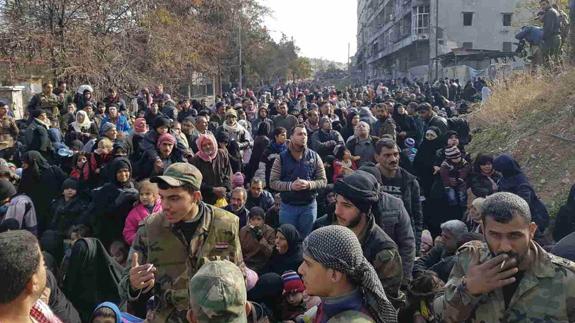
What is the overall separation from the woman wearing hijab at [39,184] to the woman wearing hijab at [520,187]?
5.25 metres

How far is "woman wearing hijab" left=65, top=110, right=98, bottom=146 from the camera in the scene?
9648 millimetres

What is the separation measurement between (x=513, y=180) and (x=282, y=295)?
2.54 meters

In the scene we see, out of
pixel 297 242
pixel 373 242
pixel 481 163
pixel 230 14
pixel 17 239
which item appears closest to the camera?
pixel 17 239

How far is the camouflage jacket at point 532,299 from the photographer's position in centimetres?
231

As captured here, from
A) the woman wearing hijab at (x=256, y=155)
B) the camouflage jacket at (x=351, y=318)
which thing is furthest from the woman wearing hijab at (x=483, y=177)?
the camouflage jacket at (x=351, y=318)

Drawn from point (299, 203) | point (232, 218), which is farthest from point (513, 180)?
point (232, 218)

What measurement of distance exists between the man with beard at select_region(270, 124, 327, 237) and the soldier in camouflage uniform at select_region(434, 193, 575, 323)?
11.4ft

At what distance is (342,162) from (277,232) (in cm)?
220

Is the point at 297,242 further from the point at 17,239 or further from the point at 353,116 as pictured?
the point at 353,116

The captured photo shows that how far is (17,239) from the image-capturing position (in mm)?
2311

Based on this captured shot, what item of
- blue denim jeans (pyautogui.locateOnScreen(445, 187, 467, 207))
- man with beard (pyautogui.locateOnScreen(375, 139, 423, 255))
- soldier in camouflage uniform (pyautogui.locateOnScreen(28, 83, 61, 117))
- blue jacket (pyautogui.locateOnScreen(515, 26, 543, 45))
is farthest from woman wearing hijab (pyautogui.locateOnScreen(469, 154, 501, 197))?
soldier in camouflage uniform (pyautogui.locateOnScreen(28, 83, 61, 117))

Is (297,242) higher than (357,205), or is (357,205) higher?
(357,205)

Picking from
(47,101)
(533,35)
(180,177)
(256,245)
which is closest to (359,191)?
(180,177)

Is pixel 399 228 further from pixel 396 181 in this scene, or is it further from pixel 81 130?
pixel 81 130
